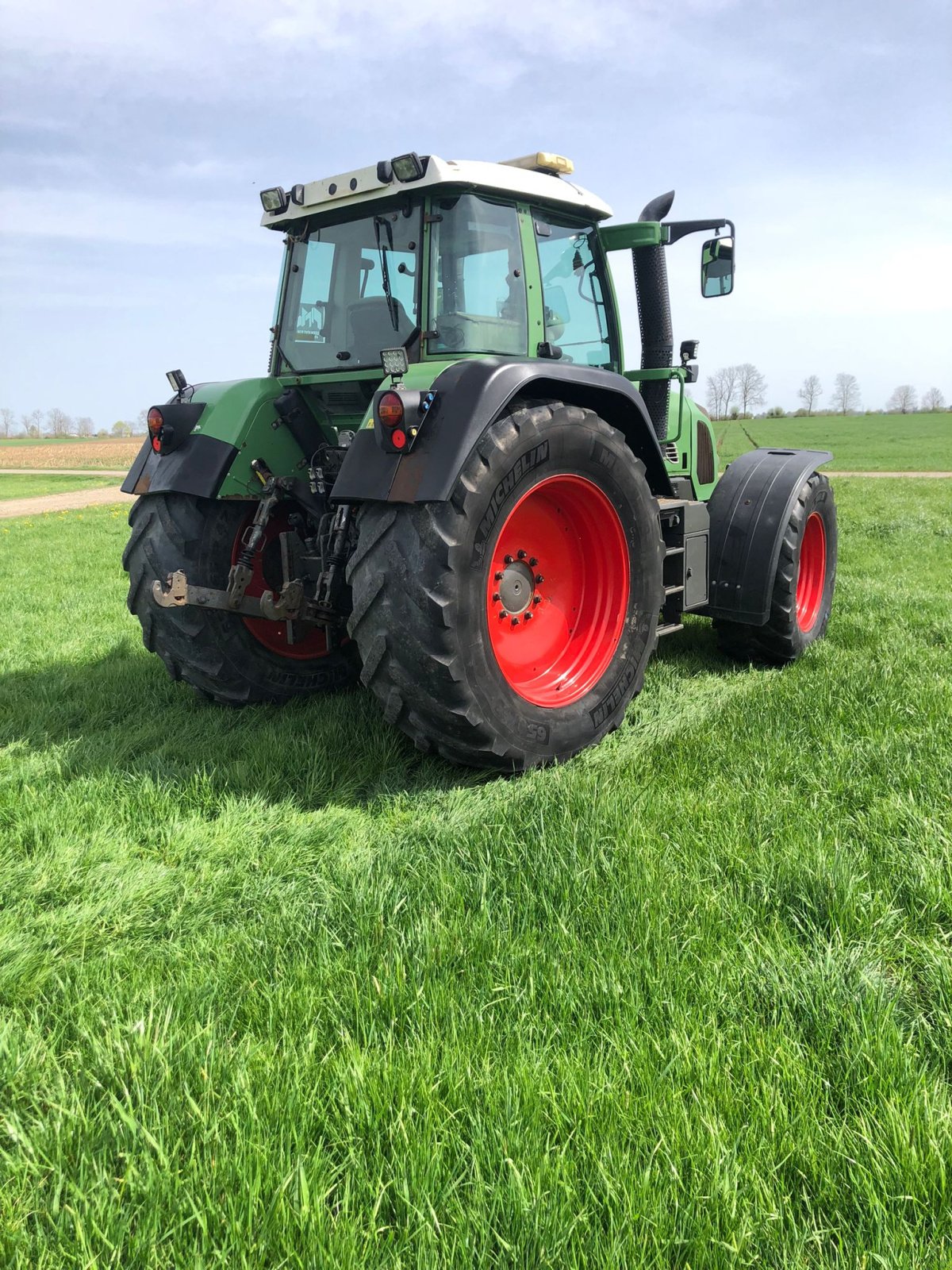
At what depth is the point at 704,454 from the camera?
5.53m

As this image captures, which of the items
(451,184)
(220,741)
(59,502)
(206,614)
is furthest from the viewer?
(59,502)

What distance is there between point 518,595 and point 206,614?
1.44 m

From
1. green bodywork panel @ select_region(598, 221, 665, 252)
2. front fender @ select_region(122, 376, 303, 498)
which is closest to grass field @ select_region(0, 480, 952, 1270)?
front fender @ select_region(122, 376, 303, 498)

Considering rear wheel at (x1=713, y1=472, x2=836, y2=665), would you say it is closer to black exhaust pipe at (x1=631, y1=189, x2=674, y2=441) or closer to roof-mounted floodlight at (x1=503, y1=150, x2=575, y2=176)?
black exhaust pipe at (x1=631, y1=189, x2=674, y2=441)

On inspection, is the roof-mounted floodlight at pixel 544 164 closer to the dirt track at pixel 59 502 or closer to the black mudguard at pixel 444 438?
the black mudguard at pixel 444 438

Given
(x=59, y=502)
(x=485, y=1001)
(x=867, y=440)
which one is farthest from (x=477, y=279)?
(x=867, y=440)

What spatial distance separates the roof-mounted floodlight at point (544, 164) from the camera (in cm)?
412

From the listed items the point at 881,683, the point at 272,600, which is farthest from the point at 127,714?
the point at 881,683

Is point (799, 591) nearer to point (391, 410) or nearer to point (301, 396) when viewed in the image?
point (301, 396)

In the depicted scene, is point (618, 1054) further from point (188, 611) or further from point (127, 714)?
point (127, 714)

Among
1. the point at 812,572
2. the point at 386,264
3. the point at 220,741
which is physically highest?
the point at 386,264

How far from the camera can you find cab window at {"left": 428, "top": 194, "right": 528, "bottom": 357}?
12.0 ft

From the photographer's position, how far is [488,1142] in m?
1.61

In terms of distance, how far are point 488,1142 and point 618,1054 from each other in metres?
0.34
